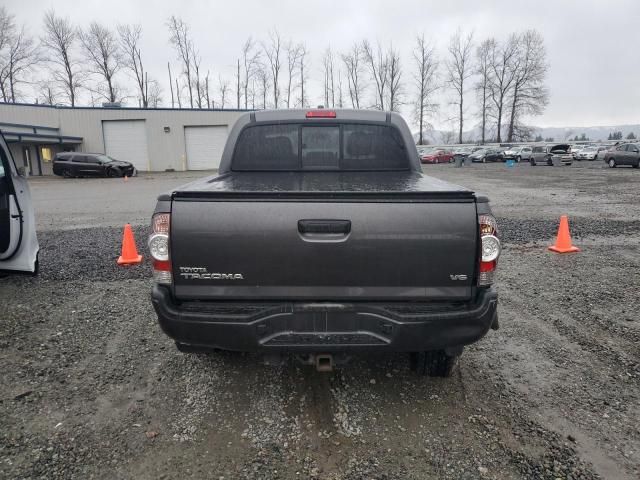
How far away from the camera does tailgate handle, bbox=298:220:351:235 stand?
252 centimetres

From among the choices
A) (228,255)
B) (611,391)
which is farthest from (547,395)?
(228,255)

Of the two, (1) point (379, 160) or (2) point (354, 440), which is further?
(1) point (379, 160)

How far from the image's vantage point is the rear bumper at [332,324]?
8.48ft

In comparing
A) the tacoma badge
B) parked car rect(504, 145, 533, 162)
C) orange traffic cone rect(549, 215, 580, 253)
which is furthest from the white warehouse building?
the tacoma badge

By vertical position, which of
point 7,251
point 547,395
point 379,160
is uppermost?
point 379,160

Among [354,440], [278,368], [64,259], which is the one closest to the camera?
[354,440]

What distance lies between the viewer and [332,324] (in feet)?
8.53

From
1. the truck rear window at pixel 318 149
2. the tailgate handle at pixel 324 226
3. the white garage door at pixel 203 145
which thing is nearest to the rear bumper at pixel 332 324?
the tailgate handle at pixel 324 226

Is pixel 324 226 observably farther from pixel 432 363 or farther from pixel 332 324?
pixel 432 363

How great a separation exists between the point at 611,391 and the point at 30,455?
3865 mm

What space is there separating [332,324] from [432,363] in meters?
1.06

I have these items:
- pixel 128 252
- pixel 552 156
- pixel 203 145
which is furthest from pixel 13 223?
pixel 552 156

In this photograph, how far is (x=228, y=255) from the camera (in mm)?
2553

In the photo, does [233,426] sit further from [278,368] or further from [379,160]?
[379,160]
